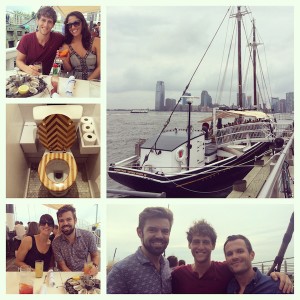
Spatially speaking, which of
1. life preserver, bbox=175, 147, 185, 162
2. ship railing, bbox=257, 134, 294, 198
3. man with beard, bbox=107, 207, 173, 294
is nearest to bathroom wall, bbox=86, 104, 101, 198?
man with beard, bbox=107, 207, 173, 294

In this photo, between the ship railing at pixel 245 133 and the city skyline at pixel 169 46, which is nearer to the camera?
the city skyline at pixel 169 46

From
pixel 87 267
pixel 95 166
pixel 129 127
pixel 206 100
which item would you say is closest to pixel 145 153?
pixel 129 127

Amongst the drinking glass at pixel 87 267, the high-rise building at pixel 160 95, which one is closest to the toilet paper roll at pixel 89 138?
the high-rise building at pixel 160 95

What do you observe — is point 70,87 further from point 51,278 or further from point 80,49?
point 51,278

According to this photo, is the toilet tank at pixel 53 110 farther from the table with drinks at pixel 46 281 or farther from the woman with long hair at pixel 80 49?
the table with drinks at pixel 46 281

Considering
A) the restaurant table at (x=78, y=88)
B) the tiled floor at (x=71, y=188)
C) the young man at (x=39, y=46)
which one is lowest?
the tiled floor at (x=71, y=188)

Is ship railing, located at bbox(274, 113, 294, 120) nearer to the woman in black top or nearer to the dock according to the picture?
the dock

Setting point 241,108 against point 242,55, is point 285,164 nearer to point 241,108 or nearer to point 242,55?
point 241,108
